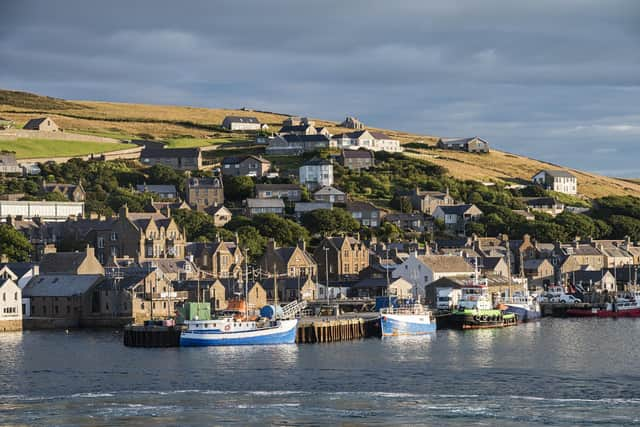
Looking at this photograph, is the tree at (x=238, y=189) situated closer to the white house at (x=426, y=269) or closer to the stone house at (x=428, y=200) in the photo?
the stone house at (x=428, y=200)

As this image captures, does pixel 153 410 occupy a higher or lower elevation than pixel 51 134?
lower

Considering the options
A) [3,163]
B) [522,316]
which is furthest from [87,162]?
[522,316]

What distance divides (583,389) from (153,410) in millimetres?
20556

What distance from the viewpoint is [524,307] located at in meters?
114

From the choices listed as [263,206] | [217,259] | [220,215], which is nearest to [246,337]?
[217,259]

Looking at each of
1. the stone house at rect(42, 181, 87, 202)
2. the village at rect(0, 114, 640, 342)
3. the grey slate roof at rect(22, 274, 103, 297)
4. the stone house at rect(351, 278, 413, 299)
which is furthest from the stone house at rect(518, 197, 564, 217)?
the grey slate roof at rect(22, 274, 103, 297)

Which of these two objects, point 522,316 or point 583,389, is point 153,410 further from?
point 522,316

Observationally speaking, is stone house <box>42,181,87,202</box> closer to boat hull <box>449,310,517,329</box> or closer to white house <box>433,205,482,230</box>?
white house <box>433,205,482,230</box>

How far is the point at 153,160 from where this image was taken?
18900 cm

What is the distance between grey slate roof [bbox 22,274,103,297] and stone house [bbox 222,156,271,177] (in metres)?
82.3

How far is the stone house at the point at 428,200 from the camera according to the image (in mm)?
175500

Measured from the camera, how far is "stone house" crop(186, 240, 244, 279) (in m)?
119

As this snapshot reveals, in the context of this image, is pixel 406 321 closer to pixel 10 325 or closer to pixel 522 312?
pixel 522 312

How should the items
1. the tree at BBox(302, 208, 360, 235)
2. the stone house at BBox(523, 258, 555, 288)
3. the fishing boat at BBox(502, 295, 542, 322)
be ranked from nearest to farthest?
the fishing boat at BBox(502, 295, 542, 322)
the stone house at BBox(523, 258, 555, 288)
the tree at BBox(302, 208, 360, 235)
